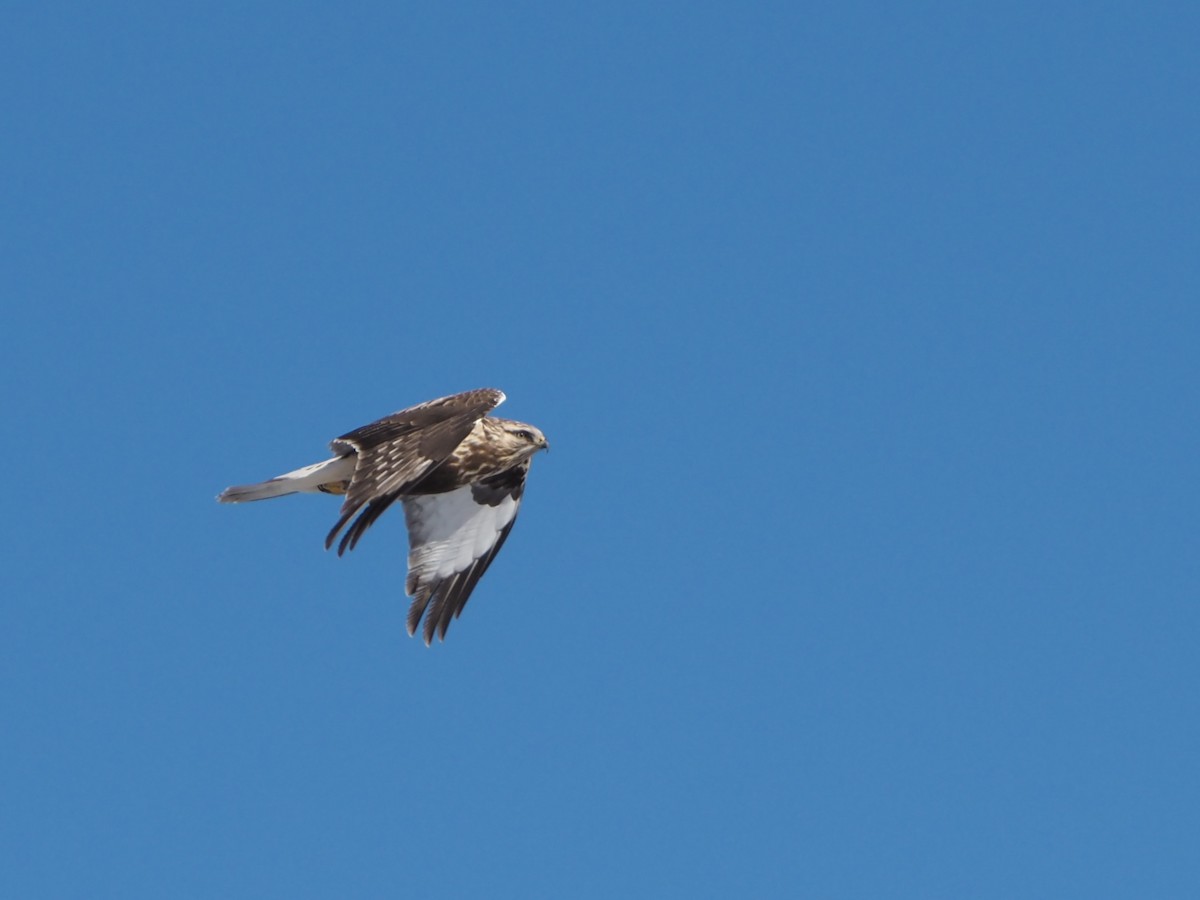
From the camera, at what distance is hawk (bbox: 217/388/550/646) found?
16797 mm

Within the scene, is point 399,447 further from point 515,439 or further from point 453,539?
point 453,539

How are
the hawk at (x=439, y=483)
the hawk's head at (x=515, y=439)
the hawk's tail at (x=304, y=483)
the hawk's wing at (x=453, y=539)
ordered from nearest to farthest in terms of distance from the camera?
the hawk at (x=439, y=483)
the hawk's tail at (x=304, y=483)
the hawk's head at (x=515, y=439)
the hawk's wing at (x=453, y=539)

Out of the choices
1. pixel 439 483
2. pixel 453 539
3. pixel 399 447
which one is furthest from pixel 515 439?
pixel 399 447

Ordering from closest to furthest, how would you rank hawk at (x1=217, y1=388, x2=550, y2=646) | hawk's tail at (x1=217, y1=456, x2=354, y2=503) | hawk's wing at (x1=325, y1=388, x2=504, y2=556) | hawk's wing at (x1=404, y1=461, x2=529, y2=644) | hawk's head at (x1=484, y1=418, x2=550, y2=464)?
hawk's wing at (x1=325, y1=388, x2=504, y2=556) → hawk at (x1=217, y1=388, x2=550, y2=646) → hawk's tail at (x1=217, y1=456, x2=354, y2=503) → hawk's head at (x1=484, y1=418, x2=550, y2=464) → hawk's wing at (x1=404, y1=461, x2=529, y2=644)

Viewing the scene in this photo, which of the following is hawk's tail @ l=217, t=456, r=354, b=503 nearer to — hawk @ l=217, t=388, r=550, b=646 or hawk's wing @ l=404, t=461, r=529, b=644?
hawk @ l=217, t=388, r=550, b=646

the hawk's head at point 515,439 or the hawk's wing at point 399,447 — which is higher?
the hawk's head at point 515,439

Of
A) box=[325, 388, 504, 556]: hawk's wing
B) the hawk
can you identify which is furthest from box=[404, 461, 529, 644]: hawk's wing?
box=[325, 388, 504, 556]: hawk's wing

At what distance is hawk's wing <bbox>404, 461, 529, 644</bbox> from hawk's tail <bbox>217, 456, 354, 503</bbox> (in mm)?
1156

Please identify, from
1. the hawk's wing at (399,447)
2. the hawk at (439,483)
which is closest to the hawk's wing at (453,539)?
the hawk at (439,483)

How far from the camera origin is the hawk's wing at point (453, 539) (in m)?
18.9

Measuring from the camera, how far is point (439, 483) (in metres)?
18.8

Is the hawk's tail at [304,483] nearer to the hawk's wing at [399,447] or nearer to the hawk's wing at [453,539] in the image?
the hawk's wing at [399,447]

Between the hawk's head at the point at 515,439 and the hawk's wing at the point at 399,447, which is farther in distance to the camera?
the hawk's head at the point at 515,439

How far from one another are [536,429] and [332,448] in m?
2.09
